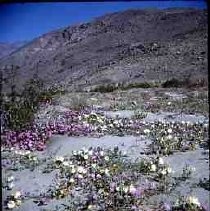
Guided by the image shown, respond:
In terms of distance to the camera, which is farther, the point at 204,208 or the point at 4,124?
the point at 4,124

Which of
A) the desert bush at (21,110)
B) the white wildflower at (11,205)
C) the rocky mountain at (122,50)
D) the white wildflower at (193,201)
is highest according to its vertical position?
the rocky mountain at (122,50)

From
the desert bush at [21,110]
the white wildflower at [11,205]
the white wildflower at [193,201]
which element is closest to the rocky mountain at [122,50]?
the desert bush at [21,110]

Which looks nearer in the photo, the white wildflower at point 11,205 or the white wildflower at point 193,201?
the white wildflower at point 193,201

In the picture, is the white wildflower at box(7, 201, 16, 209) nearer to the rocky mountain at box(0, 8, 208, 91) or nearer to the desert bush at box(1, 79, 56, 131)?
the desert bush at box(1, 79, 56, 131)

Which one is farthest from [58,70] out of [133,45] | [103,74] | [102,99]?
[102,99]

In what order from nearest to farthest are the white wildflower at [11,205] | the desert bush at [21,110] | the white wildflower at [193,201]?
the white wildflower at [193,201] < the white wildflower at [11,205] < the desert bush at [21,110]

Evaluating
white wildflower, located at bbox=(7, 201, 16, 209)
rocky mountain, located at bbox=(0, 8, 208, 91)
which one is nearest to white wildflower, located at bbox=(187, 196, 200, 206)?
white wildflower, located at bbox=(7, 201, 16, 209)

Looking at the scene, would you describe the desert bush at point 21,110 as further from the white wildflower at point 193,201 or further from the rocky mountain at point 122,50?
the rocky mountain at point 122,50

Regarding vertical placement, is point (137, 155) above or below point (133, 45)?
below

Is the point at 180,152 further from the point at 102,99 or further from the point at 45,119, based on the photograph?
the point at 102,99

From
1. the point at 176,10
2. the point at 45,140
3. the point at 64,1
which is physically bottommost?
the point at 45,140
